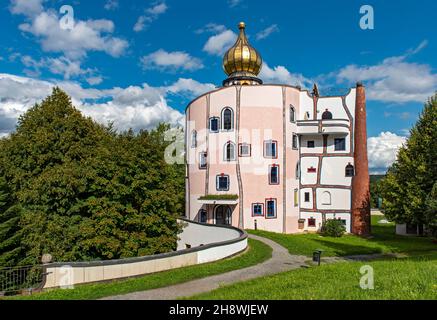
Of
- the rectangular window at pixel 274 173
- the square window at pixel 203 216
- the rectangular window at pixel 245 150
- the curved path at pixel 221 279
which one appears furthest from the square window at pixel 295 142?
the curved path at pixel 221 279

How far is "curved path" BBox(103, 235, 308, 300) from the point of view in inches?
365

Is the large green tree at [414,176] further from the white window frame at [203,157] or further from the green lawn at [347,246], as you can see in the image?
the white window frame at [203,157]

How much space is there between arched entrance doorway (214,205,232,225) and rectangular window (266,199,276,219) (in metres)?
3.02

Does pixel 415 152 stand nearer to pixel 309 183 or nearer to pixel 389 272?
pixel 309 183

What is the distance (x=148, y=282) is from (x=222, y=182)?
1659 cm

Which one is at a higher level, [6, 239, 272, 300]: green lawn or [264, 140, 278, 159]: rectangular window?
[264, 140, 278, 159]: rectangular window

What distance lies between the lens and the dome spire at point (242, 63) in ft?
98.4

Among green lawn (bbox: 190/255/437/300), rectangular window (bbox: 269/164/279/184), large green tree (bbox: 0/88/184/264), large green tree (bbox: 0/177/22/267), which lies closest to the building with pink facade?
rectangular window (bbox: 269/164/279/184)

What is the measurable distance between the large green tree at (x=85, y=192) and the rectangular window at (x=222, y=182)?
9040 mm

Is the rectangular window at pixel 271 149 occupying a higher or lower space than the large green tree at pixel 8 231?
higher

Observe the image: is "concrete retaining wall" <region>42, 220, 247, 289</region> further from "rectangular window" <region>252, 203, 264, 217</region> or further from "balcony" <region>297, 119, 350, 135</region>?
"balcony" <region>297, 119, 350, 135</region>
